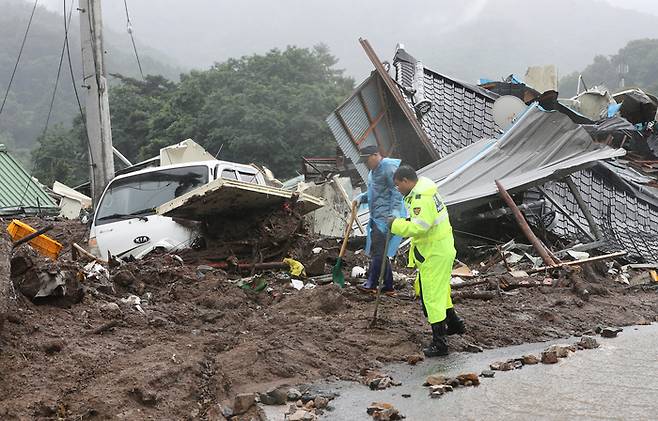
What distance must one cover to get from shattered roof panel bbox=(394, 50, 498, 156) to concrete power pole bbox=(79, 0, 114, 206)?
6.25 metres

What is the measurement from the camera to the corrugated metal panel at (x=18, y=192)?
18.7 meters

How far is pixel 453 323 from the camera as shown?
6.13 m

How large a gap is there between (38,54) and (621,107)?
105407 mm

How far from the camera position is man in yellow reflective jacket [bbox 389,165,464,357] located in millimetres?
5754

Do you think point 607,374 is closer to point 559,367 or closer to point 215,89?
point 559,367

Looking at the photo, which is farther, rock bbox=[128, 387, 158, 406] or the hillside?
the hillside

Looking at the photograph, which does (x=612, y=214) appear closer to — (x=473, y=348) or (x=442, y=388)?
(x=473, y=348)

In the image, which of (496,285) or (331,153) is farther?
(331,153)

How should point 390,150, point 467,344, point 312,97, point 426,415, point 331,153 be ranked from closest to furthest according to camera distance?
point 426,415
point 467,344
point 390,150
point 331,153
point 312,97

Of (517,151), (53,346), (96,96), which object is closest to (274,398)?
(53,346)

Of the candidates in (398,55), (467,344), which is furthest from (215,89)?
(467,344)

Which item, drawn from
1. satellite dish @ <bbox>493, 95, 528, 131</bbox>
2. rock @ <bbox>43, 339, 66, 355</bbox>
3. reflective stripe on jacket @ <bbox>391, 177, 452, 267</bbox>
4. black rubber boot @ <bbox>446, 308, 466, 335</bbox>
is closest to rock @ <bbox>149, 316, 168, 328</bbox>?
rock @ <bbox>43, 339, 66, 355</bbox>

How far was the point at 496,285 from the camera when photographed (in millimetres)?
8430

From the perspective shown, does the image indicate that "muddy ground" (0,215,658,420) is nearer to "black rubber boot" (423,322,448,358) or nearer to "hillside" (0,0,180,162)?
"black rubber boot" (423,322,448,358)
